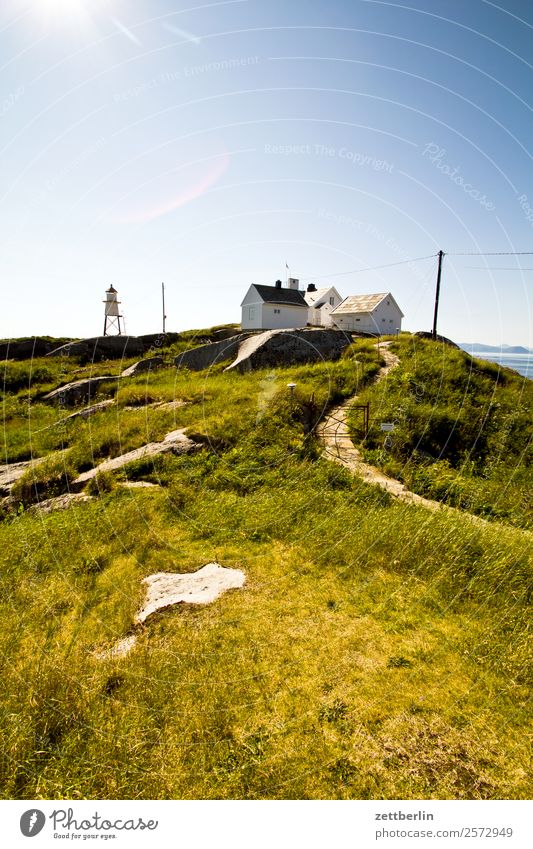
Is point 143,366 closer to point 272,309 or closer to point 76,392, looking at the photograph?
point 76,392

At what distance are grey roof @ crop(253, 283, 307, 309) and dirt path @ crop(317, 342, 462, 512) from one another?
95.1ft

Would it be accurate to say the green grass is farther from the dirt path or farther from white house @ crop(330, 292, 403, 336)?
white house @ crop(330, 292, 403, 336)

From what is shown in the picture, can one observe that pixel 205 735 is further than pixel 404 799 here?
Yes

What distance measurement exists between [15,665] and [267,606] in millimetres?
3649

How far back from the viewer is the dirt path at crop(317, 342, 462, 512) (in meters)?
10.8

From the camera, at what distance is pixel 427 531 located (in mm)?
8523

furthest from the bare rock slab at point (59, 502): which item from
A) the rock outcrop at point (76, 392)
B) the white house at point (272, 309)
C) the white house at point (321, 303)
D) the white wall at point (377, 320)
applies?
the white house at point (321, 303)

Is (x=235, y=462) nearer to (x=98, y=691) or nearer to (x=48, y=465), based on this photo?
(x=48, y=465)

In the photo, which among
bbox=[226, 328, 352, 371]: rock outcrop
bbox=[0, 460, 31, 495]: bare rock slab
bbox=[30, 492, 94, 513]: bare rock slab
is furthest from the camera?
bbox=[226, 328, 352, 371]: rock outcrop

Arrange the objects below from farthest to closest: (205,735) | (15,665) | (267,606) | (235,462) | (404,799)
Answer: (235,462)
(267,606)
(15,665)
(205,735)
(404,799)

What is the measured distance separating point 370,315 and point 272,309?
38.5 ft

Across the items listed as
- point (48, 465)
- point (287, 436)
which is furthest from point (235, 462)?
point (48, 465)

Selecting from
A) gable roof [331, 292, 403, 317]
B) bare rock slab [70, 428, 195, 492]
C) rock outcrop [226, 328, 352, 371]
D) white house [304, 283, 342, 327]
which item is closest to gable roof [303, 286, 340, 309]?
white house [304, 283, 342, 327]

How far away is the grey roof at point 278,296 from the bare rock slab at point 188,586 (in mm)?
41855
